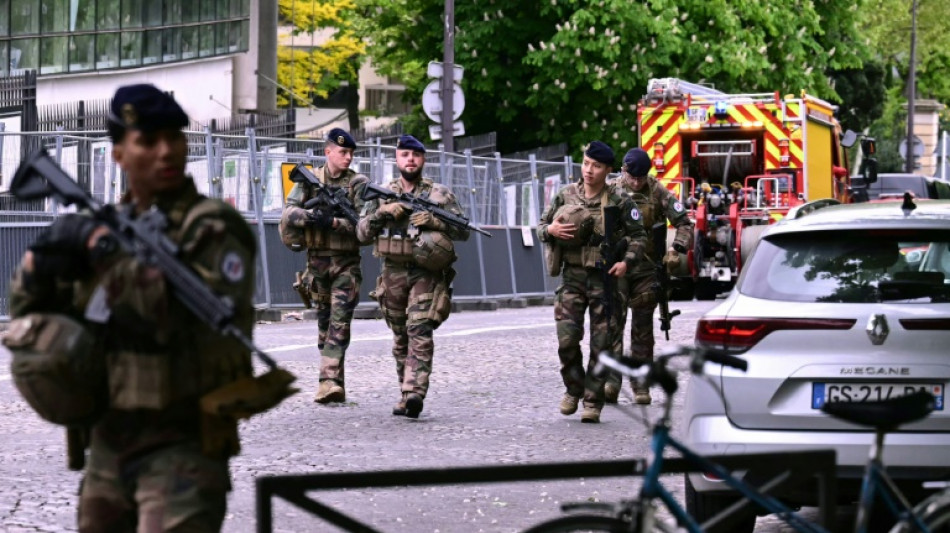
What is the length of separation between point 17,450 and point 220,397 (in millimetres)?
6260

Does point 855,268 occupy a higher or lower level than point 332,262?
higher

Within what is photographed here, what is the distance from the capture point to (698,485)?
7.47 meters

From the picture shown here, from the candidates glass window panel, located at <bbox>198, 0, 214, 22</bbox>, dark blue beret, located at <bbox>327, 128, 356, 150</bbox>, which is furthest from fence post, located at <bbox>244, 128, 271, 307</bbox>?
glass window panel, located at <bbox>198, 0, 214, 22</bbox>

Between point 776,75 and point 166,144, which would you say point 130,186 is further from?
point 776,75

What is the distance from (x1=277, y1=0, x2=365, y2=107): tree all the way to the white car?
5161 cm

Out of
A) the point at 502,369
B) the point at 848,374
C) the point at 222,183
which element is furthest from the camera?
the point at 222,183

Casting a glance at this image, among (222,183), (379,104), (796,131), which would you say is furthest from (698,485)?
(379,104)

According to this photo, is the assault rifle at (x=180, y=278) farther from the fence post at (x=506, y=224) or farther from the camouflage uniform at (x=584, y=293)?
the fence post at (x=506, y=224)

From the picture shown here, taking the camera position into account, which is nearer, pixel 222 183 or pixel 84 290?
pixel 84 290

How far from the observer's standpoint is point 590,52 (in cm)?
3928

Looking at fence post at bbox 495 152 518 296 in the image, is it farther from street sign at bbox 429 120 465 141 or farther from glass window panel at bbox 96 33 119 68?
glass window panel at bbox 96 33 119 68

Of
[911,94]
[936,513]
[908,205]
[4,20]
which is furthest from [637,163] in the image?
[911,94]

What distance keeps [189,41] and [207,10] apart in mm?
925

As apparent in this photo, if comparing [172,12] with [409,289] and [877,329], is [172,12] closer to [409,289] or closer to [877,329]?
[409,289]
